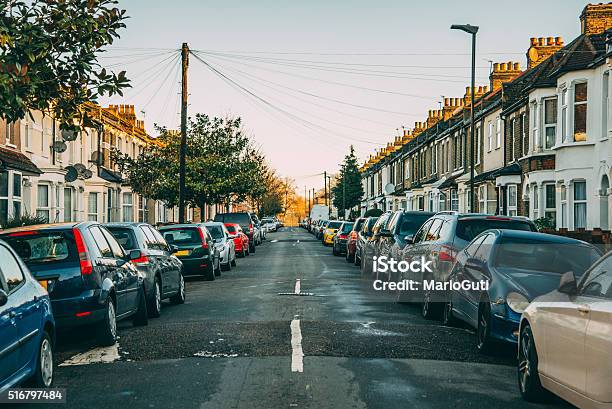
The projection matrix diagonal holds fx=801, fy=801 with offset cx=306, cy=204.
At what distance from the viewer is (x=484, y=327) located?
30.8ft

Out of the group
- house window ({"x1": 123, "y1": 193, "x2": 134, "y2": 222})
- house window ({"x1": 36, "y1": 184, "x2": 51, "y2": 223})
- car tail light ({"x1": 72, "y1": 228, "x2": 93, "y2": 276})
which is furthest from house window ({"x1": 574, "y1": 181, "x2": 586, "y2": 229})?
house window ({"x1": 123, "y1": 193, "x2": 134, "y2": 222})

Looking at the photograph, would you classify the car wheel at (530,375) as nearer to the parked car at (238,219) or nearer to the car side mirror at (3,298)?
the car side mirror at (3,298)

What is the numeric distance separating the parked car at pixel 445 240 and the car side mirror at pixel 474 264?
115 cm

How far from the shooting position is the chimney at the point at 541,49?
3644 cm

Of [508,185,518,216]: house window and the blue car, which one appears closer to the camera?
the blue car

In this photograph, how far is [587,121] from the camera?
2589 cm

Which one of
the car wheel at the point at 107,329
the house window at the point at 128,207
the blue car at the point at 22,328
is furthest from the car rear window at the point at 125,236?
the house window at the point at 128,207

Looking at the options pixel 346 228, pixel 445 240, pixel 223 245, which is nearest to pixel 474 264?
pixel 445 240

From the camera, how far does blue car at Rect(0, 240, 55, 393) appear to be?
6258 millimetres

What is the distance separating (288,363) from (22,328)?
2958 millimetres

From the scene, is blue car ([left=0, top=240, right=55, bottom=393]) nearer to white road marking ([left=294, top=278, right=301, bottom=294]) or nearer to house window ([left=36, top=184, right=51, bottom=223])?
white road marking ([left=294, top=278, right=301, bottom=294])

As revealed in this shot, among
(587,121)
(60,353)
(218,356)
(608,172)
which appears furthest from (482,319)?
(587,121)

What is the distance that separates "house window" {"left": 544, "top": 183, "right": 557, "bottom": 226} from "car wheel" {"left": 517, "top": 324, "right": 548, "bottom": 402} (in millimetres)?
23536

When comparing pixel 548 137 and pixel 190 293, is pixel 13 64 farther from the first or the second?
pixel 548 137
